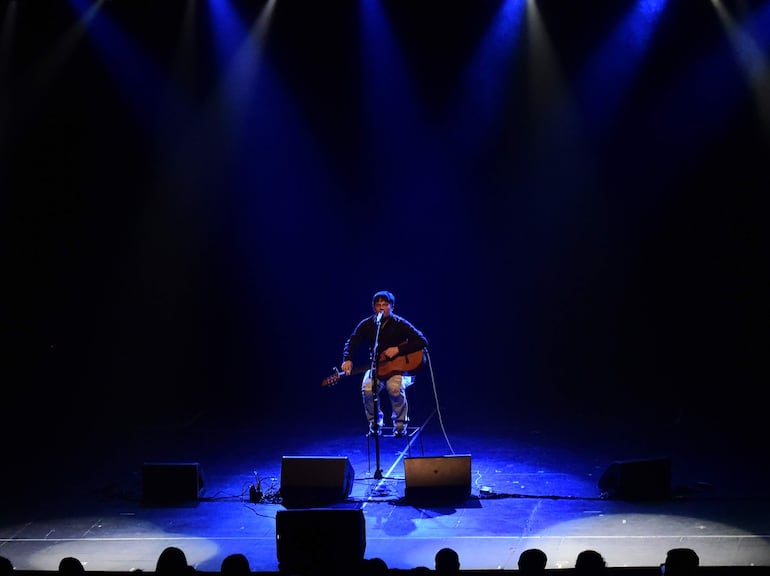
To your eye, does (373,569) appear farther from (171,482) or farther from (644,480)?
(171,482)

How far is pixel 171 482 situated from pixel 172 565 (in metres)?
3.51

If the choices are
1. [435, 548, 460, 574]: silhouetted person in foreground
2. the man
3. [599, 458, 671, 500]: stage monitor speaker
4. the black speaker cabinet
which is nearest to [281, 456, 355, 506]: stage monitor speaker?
the man

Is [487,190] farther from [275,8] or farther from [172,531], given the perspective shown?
[172,531]

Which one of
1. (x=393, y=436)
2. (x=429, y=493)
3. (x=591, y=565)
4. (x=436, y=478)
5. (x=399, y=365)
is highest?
(x=399, y=365)

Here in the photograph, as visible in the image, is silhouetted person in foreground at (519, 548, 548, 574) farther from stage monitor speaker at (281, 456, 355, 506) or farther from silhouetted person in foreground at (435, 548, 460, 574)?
stage monitor speaker at (281, 456, 355, 506)

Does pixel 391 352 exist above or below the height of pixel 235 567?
above

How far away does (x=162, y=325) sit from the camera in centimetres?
1194

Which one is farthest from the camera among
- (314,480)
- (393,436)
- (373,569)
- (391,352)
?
(393,436)

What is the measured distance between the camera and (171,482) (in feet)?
23.1

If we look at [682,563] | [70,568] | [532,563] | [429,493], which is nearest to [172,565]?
[70,568]

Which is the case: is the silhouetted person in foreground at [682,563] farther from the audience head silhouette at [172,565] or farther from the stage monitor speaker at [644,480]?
the stage monitor speaker at [644,480]

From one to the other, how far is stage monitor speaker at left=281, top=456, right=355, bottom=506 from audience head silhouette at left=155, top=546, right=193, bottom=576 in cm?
301

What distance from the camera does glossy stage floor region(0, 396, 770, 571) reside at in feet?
18.7

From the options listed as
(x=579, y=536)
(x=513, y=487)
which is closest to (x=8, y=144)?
(x=513, y=487)
